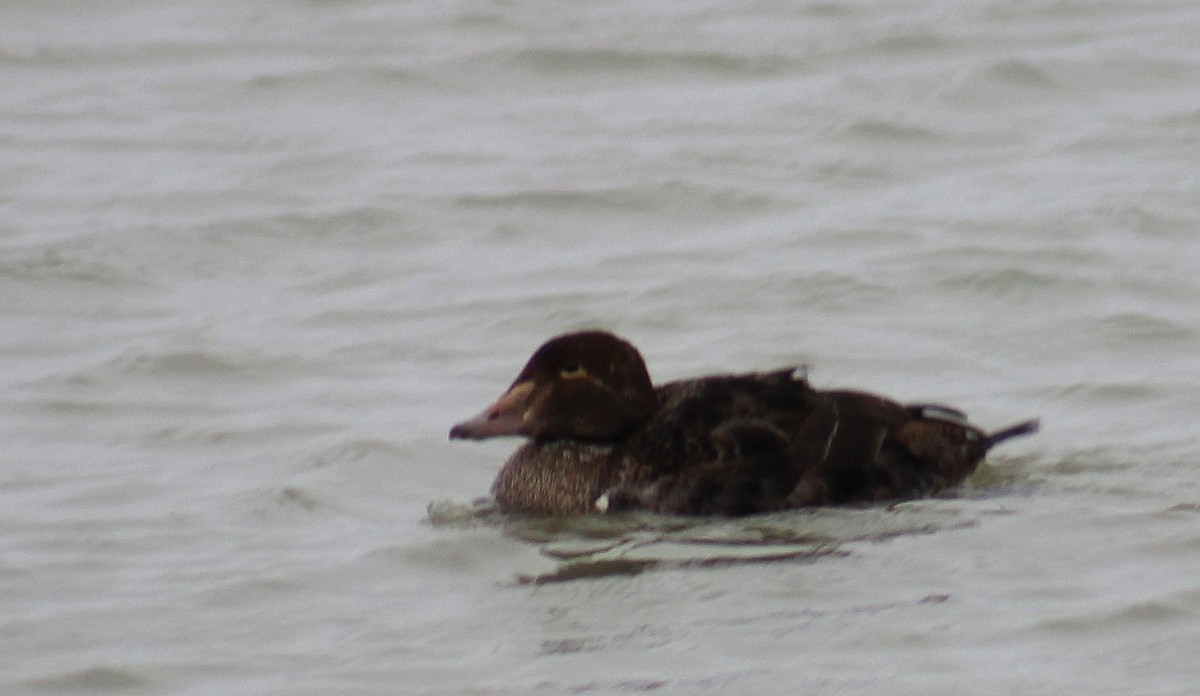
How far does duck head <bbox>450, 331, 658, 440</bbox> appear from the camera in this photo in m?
8.94

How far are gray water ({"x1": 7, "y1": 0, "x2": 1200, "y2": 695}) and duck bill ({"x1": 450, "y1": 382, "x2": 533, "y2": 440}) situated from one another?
0.31 meters

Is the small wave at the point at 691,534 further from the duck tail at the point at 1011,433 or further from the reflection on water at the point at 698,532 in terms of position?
Answer: the duck tail at the point at 1011,433

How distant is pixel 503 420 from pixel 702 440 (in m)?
0.80

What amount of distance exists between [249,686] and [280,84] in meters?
10.3

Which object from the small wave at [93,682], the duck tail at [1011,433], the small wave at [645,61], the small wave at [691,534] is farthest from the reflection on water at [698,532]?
the small wave at [645,61]

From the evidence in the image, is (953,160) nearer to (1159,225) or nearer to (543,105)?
(1159,225)

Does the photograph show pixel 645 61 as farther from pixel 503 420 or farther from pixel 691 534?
pixel 691 534

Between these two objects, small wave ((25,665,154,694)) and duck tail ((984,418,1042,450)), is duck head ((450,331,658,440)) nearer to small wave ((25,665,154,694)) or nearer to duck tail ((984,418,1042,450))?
duck tail ((984,418,1042,450))

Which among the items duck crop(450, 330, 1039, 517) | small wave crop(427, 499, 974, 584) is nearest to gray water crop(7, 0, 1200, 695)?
small wave crop(427, 499, 974, 584)

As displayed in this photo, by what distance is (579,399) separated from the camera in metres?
8.95

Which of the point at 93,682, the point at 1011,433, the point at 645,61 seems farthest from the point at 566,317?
the point at 645,61

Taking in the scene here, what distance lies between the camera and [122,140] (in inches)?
610

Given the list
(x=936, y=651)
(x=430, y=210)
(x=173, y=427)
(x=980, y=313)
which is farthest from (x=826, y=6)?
(x=936, y=651)

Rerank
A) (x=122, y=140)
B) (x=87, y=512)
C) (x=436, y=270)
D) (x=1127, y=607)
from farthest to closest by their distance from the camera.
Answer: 1. (x=122, y=140)
2. (x=436, y=270)
3. (x=87, y=512)
4. (x=1127, y=607)
